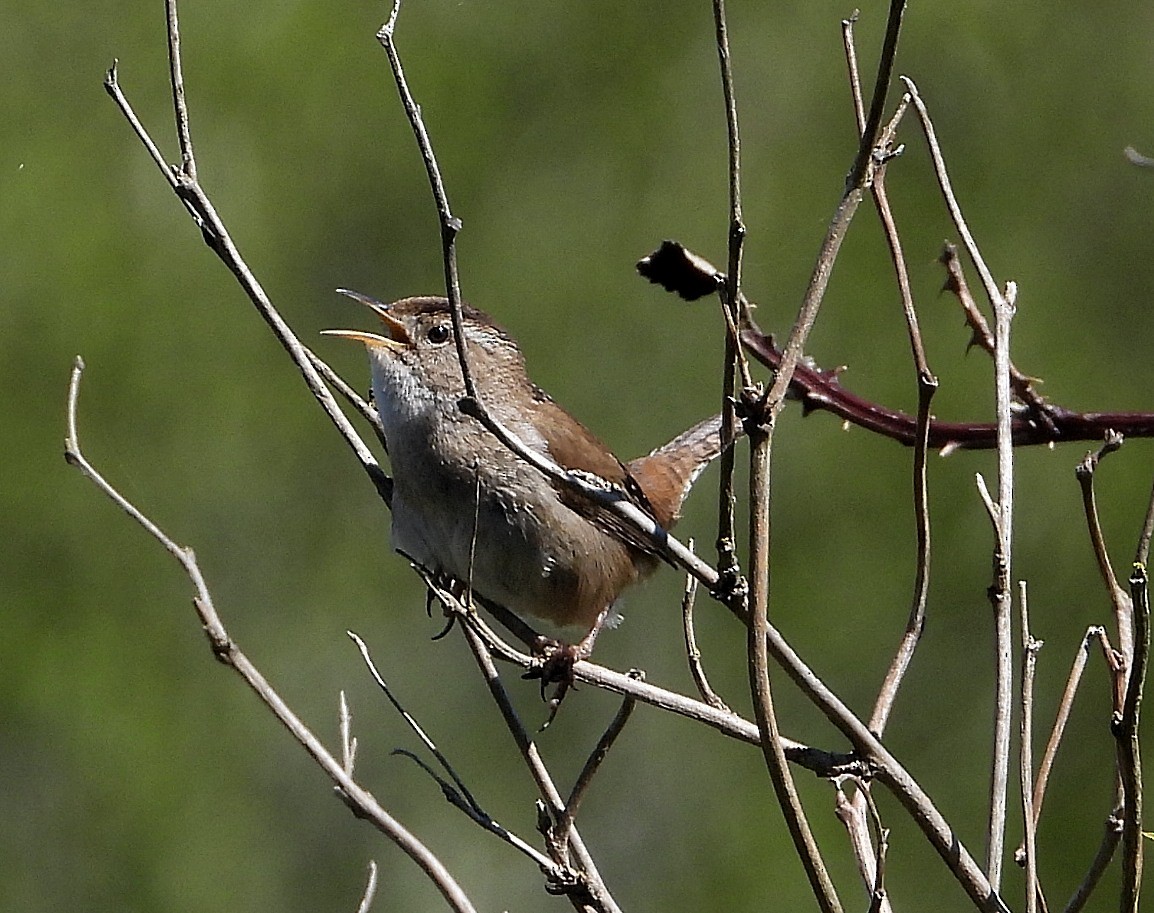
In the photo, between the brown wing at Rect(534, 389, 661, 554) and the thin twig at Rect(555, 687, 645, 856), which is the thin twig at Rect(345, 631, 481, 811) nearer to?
the thin twig at Rect(555, 687, 645, 856)

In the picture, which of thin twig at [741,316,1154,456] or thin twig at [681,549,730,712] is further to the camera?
thin twig at [681,549,730,712]

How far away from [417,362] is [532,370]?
14.1 ft

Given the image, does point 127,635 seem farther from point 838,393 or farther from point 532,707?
point 838,393

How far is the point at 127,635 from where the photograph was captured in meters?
8.14

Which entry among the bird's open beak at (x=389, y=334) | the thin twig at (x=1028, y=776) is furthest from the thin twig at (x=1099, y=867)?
the bird's open beak at (x=389, y=334)

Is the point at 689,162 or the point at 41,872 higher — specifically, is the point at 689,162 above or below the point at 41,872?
above

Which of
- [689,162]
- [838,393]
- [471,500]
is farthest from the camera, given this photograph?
[689,162]

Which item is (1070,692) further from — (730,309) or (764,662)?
(730,309)

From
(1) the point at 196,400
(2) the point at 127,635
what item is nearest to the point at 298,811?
(2) the point at 127,635

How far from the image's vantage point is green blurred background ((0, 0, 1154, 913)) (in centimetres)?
777

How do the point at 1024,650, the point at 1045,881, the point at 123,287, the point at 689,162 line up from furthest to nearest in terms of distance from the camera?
the point at 689,162 < the point at 123,287 < the point at 1045,881 < the point at 1024,650

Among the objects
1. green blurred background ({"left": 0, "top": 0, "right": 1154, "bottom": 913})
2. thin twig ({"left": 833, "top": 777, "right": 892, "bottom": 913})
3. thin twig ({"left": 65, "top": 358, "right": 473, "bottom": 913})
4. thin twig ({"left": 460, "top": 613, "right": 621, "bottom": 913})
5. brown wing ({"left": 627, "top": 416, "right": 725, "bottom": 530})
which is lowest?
thin twig ({"left": 65, "top": 358, "right": 473, "bottom": 913})

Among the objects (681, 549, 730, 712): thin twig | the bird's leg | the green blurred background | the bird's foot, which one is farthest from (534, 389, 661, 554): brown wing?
the green blurred background

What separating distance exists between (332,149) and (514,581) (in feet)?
18.1
